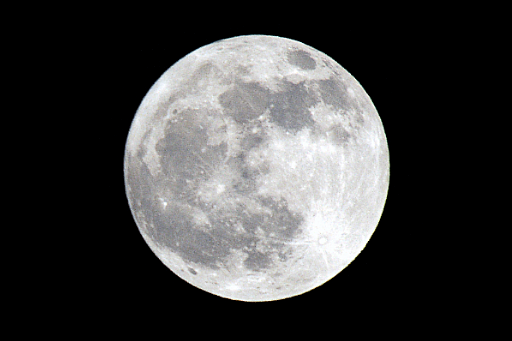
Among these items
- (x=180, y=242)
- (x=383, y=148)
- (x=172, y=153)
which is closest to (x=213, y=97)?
(x=172, y=153)

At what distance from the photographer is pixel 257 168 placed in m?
3.93

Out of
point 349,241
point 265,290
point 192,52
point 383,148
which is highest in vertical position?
point 192,52

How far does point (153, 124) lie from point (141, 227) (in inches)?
38.4

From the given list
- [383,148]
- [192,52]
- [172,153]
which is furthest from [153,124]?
[383,148]

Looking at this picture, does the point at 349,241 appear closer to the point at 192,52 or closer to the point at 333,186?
the point at 333,186

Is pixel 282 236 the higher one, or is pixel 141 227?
pixel 141 227

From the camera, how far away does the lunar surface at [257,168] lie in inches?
156

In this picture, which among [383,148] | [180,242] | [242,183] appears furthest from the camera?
[383,148]

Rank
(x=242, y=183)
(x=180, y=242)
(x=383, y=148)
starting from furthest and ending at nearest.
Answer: (x=383, y=148), (x=180, y=242), (x=242, y=183)

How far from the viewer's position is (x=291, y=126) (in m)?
4.01

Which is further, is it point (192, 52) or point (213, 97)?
point (192, 52)

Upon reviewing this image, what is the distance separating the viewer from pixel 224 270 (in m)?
4.30

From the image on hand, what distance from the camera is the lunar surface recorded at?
→ 13.0 feet

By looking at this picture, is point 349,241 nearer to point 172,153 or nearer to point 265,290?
point 265,290
